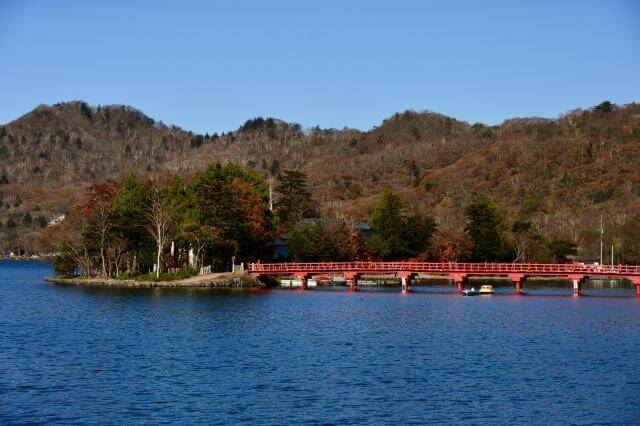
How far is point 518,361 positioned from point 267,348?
14.3m

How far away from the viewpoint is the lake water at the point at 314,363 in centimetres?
3672

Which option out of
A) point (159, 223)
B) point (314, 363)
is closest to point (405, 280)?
point (159, 223)

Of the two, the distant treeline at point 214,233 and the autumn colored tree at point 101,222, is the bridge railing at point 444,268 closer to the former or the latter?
the distant treeline at point 214,233

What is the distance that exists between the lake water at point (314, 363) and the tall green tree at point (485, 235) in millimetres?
57020

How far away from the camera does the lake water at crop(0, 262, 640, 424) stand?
36.7 meters

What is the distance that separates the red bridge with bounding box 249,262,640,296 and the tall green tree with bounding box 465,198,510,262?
93.1 feet

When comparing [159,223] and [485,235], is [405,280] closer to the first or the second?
[159,223]

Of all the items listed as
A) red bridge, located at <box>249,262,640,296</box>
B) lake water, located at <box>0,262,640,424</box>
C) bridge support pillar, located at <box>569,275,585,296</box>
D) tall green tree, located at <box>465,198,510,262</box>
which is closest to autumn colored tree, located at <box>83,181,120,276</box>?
red bridge, located at <box>249,262,640,296</box>

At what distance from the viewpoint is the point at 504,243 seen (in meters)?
146

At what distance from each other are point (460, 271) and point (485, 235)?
1643 inches

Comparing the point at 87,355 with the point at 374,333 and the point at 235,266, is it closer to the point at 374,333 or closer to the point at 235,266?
the point at 374,333

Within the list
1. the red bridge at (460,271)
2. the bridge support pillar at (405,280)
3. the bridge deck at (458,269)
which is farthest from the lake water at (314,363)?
the bridge support pillar at (405,280)

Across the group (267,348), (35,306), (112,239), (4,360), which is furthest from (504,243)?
(4,360)

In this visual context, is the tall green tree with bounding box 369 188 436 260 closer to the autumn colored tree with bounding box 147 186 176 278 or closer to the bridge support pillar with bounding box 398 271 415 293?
the bridge support pillar with bounding box 398 271 415 293
